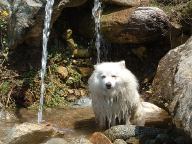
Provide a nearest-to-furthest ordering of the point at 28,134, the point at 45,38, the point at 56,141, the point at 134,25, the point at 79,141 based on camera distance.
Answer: the point at 28,134, the point at 56,141, the point at 79,141, the point at 134,25, the point at 45,38

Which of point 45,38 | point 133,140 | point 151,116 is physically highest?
point 45,38

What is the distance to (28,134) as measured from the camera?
26.2ft

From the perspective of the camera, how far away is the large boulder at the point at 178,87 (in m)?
7.26

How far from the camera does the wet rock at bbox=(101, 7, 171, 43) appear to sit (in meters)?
11.4

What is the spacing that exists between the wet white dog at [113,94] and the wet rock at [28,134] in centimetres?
140

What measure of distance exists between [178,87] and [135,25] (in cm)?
376

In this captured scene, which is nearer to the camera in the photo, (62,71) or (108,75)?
(108,75)

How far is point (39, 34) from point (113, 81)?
2925 mm

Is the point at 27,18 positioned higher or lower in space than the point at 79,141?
higher

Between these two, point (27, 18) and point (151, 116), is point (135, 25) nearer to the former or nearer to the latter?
point (27, 18)

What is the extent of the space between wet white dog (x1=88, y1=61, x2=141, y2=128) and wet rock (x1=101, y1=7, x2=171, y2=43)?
219cm

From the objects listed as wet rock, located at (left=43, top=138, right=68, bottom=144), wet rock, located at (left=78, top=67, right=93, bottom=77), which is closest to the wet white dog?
wet rock, located at (left=43, top=138, right=68, bottom=144)

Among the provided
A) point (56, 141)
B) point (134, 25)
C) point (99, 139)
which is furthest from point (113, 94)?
point (134, 25)

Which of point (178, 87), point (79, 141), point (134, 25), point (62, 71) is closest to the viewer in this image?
point (178, 87)
